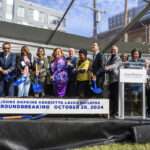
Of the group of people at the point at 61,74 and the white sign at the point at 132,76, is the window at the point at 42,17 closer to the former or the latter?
the group of people at the point at 61,74

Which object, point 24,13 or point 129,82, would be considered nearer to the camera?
point 129,82

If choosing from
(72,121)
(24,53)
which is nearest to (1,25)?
(24,53)

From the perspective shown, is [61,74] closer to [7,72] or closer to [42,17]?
[7,72]

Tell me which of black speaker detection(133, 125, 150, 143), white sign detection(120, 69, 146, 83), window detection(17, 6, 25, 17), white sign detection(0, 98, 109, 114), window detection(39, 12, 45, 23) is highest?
window detection(17, 6, 25, 17)

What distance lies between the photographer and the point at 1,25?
9016mm

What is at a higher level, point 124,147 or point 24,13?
point 24,13

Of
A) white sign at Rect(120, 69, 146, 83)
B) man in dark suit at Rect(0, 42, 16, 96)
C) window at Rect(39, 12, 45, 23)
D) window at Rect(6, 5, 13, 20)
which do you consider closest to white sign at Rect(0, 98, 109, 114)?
man in dark suit at Rect(0, 42, 16, 96)

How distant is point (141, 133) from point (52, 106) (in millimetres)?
1432

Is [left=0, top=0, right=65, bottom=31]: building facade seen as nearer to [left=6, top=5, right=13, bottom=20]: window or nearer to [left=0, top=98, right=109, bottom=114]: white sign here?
[left=6, top=5, right=13, bottom=20]: window

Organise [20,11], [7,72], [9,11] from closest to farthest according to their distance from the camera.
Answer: [7,72], [9,11], [20,11]

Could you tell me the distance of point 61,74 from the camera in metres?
6.71

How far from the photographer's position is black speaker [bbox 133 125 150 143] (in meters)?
6.12

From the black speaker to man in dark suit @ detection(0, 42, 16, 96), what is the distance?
2047mm

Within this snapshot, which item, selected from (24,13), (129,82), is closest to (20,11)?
(24,13)
